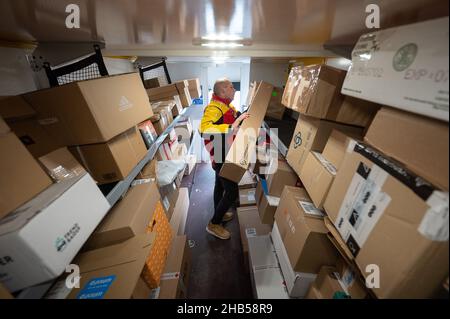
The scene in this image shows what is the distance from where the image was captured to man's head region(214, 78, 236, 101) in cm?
194

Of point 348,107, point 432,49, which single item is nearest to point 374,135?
point 432,49

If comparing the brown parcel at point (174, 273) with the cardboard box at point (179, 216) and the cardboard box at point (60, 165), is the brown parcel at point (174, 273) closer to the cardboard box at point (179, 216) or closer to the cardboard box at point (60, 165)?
the cardboard box at point (179, 216)

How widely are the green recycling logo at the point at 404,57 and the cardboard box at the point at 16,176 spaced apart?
1.14m

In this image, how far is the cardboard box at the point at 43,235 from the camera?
0.44 meters

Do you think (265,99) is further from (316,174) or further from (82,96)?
(82,96)

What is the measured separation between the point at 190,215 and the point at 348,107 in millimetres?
2121

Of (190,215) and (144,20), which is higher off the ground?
(144,20)

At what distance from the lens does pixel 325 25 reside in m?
0.80

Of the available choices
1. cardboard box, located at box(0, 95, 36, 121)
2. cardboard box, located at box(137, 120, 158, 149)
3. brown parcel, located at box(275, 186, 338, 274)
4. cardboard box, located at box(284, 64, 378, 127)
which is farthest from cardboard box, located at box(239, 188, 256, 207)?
cardboard box, located at box(0, 95, 36, 121)

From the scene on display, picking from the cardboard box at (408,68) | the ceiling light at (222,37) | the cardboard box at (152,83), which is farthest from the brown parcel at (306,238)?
the cardboard box at (152,83)

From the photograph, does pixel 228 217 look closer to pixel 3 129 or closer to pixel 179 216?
pixel 179 216

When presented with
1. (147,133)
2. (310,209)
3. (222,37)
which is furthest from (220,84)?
(310,209)

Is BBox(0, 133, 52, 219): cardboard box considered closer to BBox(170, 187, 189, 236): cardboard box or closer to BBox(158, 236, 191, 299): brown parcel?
BBox(158, 236, 191, 299): brown parcel

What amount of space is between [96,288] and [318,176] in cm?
104
